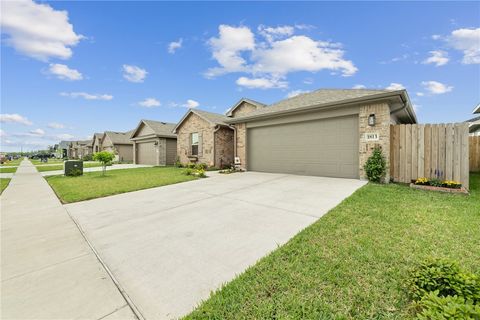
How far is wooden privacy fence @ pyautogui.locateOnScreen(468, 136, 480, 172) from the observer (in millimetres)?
10508

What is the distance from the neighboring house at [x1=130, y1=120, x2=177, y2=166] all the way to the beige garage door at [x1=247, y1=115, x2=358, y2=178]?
10705 mm

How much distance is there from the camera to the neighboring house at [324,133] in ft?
23.5

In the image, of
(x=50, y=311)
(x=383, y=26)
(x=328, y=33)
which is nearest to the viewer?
(x=50, y=311)

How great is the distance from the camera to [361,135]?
295 inches

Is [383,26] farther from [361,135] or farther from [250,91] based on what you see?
[250,91]

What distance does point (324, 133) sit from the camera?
8617mm

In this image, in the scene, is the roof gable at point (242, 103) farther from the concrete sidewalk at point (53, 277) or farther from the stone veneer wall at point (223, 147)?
the concrete sidewalk at point (53, 277)

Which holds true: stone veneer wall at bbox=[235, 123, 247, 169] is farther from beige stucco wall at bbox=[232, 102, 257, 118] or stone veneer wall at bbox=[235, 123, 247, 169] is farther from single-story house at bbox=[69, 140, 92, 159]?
single-story house at bbox=[69, 140, 92, 159]

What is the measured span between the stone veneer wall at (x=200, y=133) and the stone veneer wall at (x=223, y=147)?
0.43 meters

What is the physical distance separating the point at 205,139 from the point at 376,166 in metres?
11.0

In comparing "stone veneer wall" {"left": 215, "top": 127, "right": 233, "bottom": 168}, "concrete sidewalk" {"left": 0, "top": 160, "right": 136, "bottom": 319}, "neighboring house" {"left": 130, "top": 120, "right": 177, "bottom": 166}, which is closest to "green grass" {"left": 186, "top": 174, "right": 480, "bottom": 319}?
"concrete sidewalk" {"left": 0, "top": 160, "right": 136, "bottom": 319}

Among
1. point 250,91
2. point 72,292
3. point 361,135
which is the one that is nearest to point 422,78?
point 361,135

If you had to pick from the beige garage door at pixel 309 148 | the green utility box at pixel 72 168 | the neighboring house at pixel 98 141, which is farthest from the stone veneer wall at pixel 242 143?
the neighboring house at pixel 98 141

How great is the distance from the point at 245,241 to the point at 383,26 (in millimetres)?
11337
